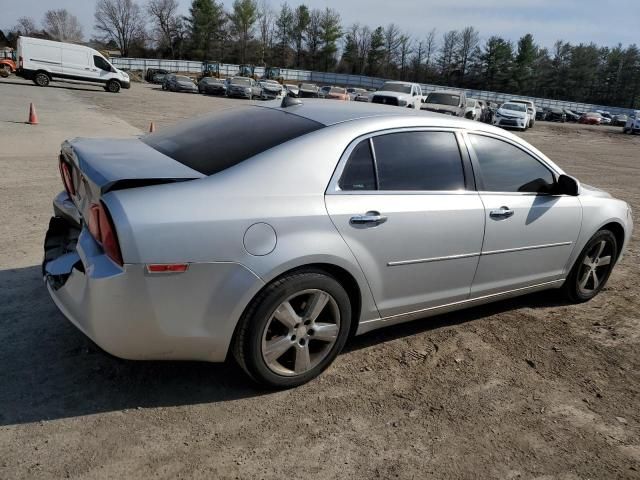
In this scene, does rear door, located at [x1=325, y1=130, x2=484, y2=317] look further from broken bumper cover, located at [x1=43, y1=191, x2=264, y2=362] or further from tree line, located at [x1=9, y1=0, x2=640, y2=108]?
tree line, located at [x1=9, y1=0, x2=640, y2=108]

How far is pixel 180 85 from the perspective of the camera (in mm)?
42094

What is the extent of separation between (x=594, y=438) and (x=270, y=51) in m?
105

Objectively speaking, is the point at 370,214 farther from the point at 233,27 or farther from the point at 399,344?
the point at 233,27

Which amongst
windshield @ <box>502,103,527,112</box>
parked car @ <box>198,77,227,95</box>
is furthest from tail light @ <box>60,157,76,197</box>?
parked car @ <box>198,77,227,95</box>

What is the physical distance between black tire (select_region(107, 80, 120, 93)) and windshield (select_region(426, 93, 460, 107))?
1897 cm

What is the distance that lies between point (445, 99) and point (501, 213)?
69.9 feet

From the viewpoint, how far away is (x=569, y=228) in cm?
421

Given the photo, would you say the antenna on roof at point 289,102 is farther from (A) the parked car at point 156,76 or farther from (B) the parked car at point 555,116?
(B) the parked car at point 555,116

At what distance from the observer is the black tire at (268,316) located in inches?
108

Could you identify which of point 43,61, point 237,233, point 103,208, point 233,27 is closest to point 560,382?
point 237,233

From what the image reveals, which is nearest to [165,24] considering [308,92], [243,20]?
[243,20]

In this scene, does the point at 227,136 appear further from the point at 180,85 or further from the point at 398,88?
the point at 180,85

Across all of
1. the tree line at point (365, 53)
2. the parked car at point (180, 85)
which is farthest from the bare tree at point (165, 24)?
the parked car at point (180, 85)

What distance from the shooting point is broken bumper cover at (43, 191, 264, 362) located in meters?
2.46
